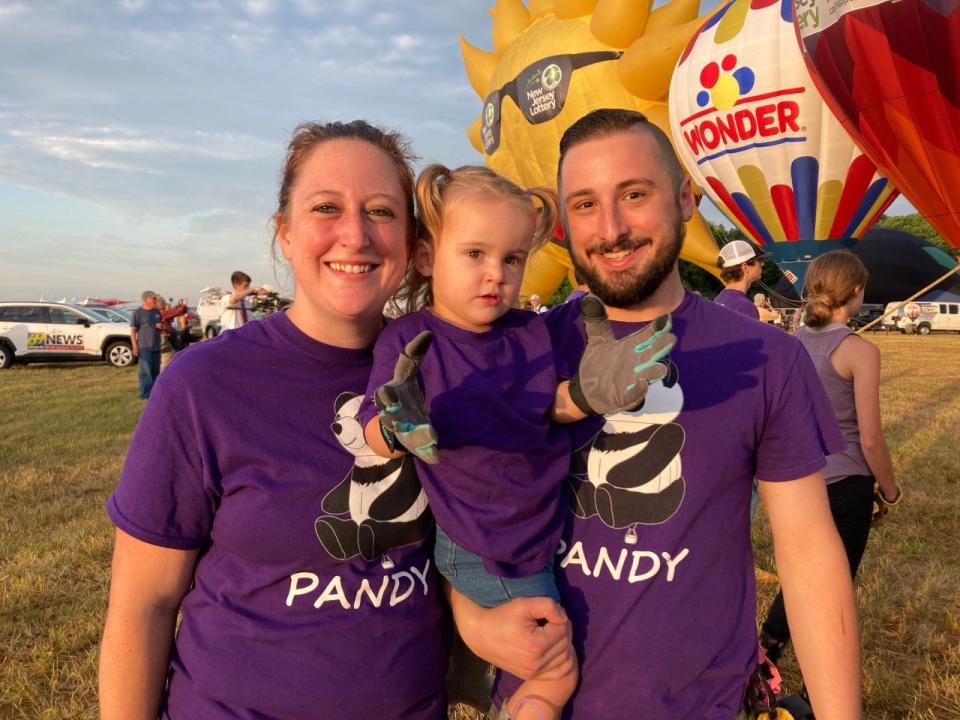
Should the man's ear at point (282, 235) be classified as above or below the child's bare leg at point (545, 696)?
above

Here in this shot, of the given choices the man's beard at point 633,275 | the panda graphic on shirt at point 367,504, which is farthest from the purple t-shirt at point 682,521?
the panda graphic on shirt at point 367,504

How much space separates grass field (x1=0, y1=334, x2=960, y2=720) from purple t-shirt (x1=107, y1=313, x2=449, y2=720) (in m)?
2.10

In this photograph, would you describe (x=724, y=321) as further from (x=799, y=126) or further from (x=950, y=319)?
(x=950, y=319)

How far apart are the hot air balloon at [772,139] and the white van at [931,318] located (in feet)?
76.8

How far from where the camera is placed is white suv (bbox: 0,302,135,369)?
18.6 meters

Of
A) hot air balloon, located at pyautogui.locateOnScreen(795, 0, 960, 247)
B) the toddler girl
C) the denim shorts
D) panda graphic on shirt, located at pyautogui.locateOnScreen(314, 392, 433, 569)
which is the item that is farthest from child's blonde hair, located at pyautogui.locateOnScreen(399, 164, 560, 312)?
hot air balloon, located at pyautogui.locateOnScreen(795, 0, 960, 247)

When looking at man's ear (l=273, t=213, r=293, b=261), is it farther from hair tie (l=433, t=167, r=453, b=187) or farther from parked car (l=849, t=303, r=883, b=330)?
parked car (l=849, t=303, r=883, b=330)

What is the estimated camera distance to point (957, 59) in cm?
895

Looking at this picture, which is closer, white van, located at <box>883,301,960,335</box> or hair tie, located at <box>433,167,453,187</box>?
hair tie, located at <box>433,167,453,187</box>

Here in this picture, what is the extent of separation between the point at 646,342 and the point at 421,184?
0.76 meters

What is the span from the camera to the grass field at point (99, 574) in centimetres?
348

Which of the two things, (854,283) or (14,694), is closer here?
(14,694)

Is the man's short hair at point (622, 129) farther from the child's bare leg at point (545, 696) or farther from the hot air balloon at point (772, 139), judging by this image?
the hot air balloon at point (772, 139)

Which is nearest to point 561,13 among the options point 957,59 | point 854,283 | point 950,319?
point 957,59
